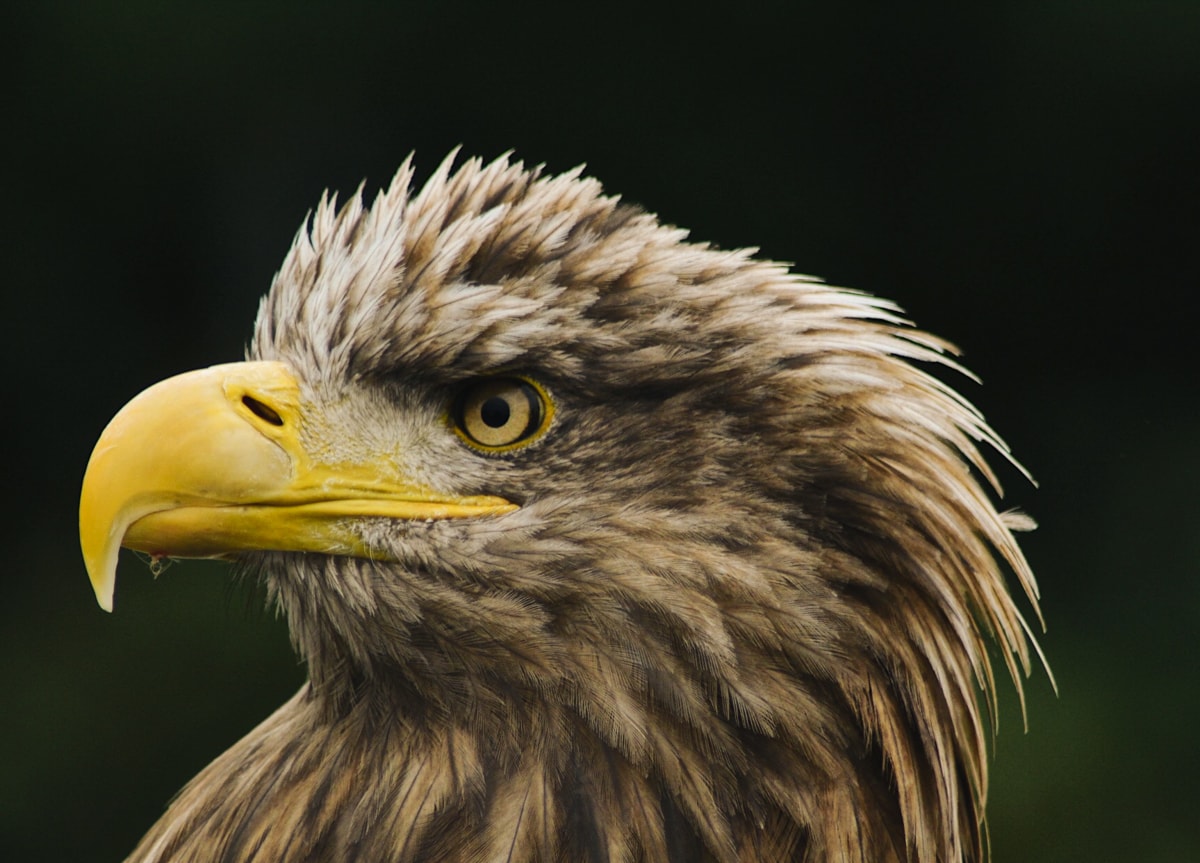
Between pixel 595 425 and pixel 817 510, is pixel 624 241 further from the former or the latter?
Result: pixel 817 510

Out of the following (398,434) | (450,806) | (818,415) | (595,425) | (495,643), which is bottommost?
(450,806)

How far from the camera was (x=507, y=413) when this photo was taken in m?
1.77

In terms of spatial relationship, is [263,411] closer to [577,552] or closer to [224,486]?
[224,486]

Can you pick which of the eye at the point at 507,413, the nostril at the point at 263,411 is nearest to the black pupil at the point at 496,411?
the eye at the point at 507,413

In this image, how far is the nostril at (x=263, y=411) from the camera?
176 centimetres

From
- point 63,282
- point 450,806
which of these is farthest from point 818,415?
point 63,282

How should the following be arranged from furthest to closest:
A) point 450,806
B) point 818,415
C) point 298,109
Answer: point 298,109 → point 818,415 → point 450,806

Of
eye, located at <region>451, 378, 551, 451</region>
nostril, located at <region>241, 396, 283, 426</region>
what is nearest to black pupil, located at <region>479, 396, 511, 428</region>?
eye, located at <region>451, 378, 551, 451</region>

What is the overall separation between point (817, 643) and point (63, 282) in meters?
3.64

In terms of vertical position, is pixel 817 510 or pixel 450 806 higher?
pixel 817 510

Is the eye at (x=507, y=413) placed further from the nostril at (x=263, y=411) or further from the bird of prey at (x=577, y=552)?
the nostril at (x=263, y=411)

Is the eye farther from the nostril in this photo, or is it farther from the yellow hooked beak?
the nostril

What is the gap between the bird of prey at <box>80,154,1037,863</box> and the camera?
1.70 meters

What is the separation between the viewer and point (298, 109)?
4.45 metres
